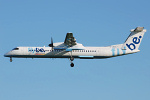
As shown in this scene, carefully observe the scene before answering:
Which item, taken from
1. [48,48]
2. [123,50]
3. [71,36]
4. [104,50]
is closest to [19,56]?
[48,48]

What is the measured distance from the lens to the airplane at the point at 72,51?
1893 inches

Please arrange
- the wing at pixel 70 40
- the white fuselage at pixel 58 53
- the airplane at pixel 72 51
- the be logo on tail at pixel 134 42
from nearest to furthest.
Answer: the wing at pixel 70 40 → the airplane at pixel 72 51 → the white fuselage at pixel 58 53 → the be logo on tail at pixel 134 42

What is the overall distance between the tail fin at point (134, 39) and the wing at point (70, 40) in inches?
331

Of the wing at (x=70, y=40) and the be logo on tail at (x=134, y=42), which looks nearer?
the wing at (x=70, y=40)

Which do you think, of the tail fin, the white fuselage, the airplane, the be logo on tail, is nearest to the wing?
the airplane

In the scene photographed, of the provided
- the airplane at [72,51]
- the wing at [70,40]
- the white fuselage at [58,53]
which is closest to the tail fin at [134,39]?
the airplane at [72,51]

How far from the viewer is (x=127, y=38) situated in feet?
168

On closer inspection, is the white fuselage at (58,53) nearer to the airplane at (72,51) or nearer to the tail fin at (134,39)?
the airplane at (72,51)

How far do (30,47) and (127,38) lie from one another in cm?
1531

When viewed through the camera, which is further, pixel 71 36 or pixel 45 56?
pixel 45 56

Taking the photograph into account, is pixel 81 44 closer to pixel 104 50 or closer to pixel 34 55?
pixel 104 50

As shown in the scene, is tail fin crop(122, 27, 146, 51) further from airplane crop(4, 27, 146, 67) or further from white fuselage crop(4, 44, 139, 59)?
white fuselage crop(4, 44, 139, 59)

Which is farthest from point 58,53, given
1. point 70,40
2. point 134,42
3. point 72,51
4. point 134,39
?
point 134,39

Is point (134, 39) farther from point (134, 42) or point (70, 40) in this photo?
point (70, 40)
